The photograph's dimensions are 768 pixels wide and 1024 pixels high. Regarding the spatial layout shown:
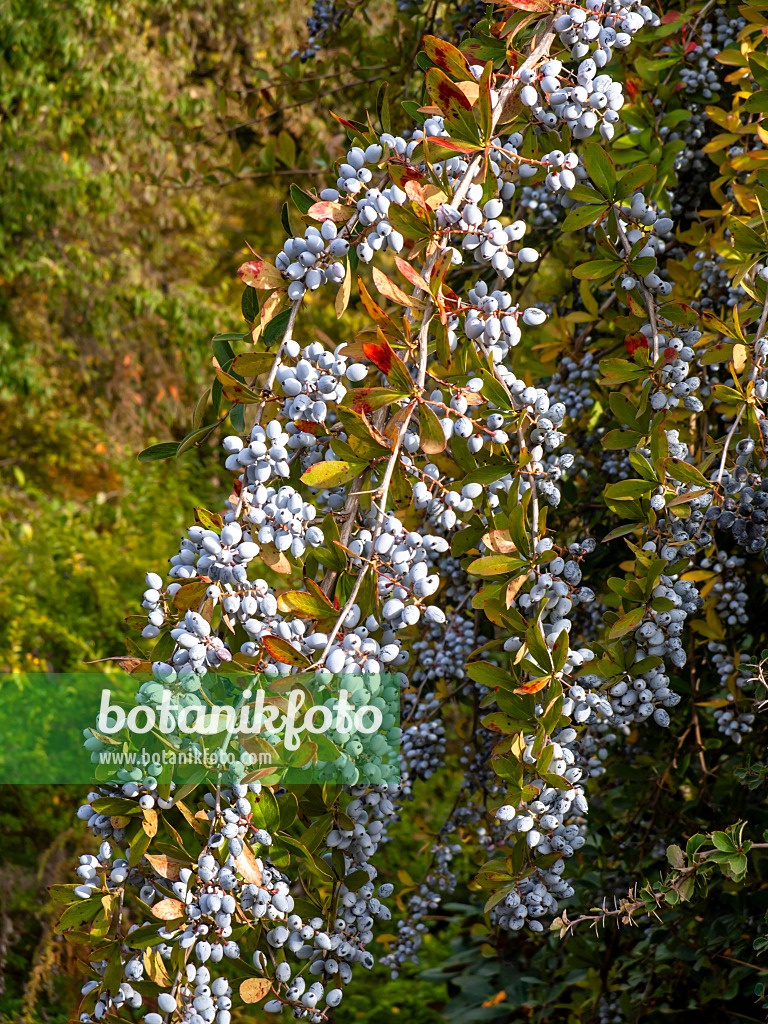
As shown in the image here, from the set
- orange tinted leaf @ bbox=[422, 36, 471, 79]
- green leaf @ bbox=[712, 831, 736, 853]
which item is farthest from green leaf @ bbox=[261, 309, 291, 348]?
green leaf @ bbox=[712, 831, 736, 853]

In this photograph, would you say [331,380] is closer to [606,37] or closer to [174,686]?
[174,686]

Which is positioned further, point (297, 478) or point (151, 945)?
point (297, 478)

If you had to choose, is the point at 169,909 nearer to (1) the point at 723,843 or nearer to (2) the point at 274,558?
(2) the point at 274,558

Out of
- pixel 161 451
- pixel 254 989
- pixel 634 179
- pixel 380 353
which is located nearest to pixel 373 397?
pixel 380 353

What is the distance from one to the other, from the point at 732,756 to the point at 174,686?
107 cm

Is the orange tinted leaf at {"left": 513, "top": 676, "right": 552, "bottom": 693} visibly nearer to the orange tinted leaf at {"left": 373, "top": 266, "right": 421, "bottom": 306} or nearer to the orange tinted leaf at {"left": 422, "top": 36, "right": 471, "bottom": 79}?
the orange tinted leaf at {"left": 373, "top": 266, "right": 421, "bottom": 306}

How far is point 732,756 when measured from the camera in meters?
1.40

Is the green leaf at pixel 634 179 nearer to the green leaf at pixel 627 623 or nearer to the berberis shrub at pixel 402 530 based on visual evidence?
the berberis shrub at pixel 402 530

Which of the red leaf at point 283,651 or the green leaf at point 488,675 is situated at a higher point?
the green leaf at point 488,675

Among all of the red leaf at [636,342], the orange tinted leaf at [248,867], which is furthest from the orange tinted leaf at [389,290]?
the orange tinted leaf at [248,867]

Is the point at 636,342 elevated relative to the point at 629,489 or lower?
elevated

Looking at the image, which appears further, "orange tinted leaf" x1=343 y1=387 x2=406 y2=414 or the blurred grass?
the blurred grass

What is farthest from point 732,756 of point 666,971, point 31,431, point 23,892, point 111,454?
point 31,431

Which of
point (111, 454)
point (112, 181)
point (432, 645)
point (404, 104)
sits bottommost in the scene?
point (432, 645)
